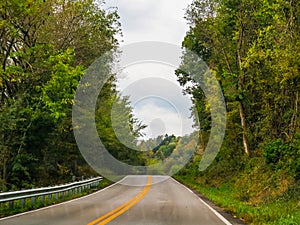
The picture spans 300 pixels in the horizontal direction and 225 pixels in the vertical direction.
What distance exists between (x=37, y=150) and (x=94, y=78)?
7.44 m

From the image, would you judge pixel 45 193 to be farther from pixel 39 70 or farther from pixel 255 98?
pixel 255 98

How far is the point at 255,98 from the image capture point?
29.0 meters

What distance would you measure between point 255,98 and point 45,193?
18264 millimetres

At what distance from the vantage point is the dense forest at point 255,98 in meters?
16.2

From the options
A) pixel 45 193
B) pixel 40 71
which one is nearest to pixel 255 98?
pixel 40 71

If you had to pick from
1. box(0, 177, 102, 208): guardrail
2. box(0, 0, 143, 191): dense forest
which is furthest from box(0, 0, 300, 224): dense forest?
box(0, 177, 102, 208): guardrail

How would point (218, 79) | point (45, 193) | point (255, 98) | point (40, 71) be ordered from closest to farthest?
point (45, 193) → point (40, 71) → point (255, 98) → point (218, 79)

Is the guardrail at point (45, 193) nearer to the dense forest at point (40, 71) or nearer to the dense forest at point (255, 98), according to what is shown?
the dense forest at point (40, 71)

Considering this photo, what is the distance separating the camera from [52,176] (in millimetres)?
30297

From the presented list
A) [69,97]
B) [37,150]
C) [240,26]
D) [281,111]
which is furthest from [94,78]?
[281,111]

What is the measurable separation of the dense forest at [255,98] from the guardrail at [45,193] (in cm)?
733

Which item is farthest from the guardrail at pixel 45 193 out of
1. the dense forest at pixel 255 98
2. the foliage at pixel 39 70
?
the dense forest at pixel 255 98

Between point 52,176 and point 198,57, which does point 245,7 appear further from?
point 52,176

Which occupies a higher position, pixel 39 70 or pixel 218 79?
pixel 218 79
